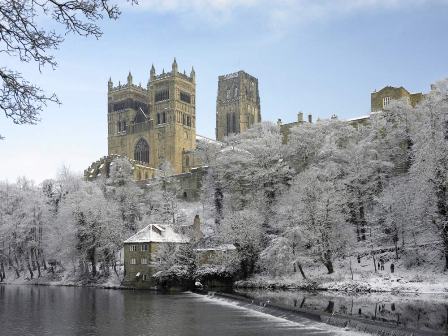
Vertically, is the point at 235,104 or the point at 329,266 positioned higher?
the point at 235,104

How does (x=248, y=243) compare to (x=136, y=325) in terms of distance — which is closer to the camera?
(x=136, y=325)

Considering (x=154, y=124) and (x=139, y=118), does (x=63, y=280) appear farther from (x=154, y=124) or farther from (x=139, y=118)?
(x=139, y=118)

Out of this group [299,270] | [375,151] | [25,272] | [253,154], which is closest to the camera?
[299,270]

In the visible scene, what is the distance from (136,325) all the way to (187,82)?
106 metres

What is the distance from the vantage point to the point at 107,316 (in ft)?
115

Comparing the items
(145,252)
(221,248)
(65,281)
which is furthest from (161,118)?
(221,248)

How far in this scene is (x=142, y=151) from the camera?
415 ft

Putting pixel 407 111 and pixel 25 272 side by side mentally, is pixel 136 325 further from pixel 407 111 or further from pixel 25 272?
pixel 25 272

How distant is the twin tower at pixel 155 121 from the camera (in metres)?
123

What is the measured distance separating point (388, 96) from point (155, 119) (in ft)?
204

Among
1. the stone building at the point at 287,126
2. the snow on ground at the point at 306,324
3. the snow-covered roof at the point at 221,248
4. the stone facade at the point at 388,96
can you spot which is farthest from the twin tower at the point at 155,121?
the snow on ground at the point at 306,324

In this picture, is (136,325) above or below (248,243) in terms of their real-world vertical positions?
below

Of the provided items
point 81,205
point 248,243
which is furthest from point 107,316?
point 81,205

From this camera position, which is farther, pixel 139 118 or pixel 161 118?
pixel 139 118
